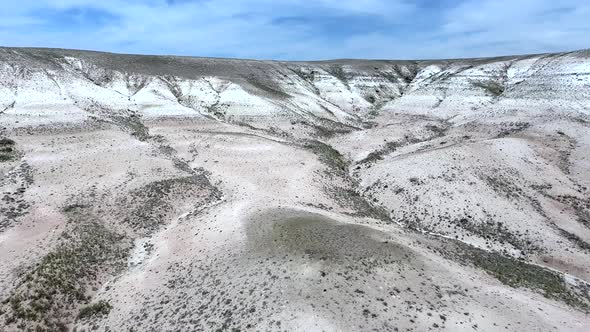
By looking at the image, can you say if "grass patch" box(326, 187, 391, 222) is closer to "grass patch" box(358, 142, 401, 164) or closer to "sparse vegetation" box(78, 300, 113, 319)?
"grass patch" box(358, 142, 401, 164)

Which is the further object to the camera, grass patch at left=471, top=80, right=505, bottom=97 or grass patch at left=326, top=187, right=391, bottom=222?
Answer: grass patch at left=471, top=80, right=505, bottom=97

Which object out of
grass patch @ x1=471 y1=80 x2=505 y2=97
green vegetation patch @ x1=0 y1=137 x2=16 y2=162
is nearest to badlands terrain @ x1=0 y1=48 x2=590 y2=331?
green vegetation patch @ x1=0 y1=137 x2=16 y2=162

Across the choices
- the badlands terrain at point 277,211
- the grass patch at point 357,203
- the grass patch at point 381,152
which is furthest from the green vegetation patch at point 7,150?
the grass patch at point 381,152

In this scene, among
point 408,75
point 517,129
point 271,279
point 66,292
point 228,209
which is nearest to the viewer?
point 271,279

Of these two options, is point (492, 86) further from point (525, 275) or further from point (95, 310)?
point (95, 310)

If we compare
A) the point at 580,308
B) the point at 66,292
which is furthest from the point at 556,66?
the point at 66,292

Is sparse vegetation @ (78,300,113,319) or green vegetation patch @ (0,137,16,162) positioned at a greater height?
green vegetation patch @ (0,137,16,162)

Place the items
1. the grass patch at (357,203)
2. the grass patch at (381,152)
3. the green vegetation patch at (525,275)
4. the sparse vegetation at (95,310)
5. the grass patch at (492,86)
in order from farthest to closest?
the grass patch at (492,86) → the grass patch at (381,152) → the grass patch at (357,203) → the green vegetation patch at (525,275) → the sparse vegetation at (95,310)

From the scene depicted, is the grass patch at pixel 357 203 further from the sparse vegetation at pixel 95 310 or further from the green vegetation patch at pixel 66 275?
the sparse vegetation at pixel 95 310

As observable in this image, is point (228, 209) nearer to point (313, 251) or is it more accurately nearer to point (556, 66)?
point (313, 251)
